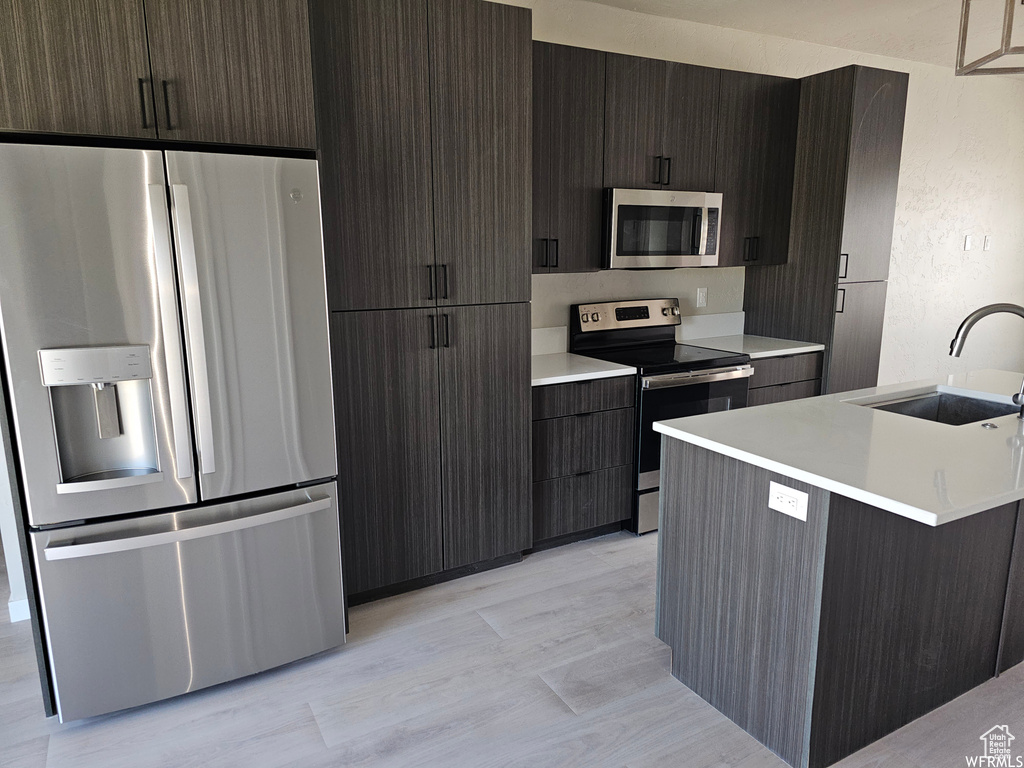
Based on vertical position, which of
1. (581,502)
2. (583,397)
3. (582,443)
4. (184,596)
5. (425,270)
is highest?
(425,270)

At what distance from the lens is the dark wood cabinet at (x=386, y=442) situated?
2539mm

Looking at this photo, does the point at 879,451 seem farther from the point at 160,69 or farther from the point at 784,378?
the point at 160,69

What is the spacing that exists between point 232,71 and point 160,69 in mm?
193

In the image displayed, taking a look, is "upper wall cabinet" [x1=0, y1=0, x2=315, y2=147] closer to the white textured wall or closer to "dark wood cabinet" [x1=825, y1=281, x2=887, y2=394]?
the white textured wall

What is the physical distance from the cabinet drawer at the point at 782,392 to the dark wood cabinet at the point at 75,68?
119 inches

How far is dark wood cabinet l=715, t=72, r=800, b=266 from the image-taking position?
364cm

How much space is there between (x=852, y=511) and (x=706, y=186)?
7.75 ft

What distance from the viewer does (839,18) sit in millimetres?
3859

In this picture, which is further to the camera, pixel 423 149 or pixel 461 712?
pixel 423 149

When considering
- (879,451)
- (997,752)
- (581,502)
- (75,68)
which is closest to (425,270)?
(75,68)

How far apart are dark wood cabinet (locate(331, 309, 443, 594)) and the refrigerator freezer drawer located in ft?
0.84

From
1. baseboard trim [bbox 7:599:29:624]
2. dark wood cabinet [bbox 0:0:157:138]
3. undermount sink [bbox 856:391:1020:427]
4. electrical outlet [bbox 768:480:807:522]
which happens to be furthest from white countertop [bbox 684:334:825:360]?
baseboard trim [bbox 7:599:29:624]

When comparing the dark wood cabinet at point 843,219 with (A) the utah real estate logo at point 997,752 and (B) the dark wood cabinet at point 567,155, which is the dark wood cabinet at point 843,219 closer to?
(B) the dark wood cabinet at point 567,155

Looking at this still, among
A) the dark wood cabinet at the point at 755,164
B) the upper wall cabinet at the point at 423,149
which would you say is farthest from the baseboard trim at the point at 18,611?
the dark wood cabinet at the point at 755,164
